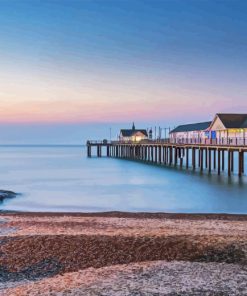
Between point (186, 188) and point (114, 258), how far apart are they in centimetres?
2358

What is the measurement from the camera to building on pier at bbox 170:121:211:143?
5440cm

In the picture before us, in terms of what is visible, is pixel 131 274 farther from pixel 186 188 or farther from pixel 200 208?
pixel 186 188

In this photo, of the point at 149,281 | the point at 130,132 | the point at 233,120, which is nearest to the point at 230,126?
the point at 233,120

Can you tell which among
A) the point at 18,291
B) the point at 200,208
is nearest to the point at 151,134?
the point at 200,208

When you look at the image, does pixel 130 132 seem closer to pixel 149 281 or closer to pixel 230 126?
pixel 230 126

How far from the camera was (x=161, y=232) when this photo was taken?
535 inches

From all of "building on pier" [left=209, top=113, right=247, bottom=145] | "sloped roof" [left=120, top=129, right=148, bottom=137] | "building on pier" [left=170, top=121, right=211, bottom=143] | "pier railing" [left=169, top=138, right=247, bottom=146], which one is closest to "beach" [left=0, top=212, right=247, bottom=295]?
"pier railing" [left=169, top=138, right=247, bottom=146]

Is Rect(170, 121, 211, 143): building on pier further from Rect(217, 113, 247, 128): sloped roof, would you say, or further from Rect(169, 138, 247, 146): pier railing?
Rect(217, 113, 247, 128): sloped roof

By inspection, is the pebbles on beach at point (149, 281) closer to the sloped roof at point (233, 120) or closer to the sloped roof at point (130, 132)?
the sloped roof at point (233, 120)

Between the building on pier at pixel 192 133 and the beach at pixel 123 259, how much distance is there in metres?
37.1

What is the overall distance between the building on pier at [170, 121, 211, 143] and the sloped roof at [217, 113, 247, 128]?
10.2ft

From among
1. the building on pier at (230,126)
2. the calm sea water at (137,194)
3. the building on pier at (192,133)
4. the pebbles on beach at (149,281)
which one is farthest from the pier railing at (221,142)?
the pebbles on beach at (149,281)

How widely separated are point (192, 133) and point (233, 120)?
45.4 ft

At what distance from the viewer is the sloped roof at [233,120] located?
48256 millimetres
